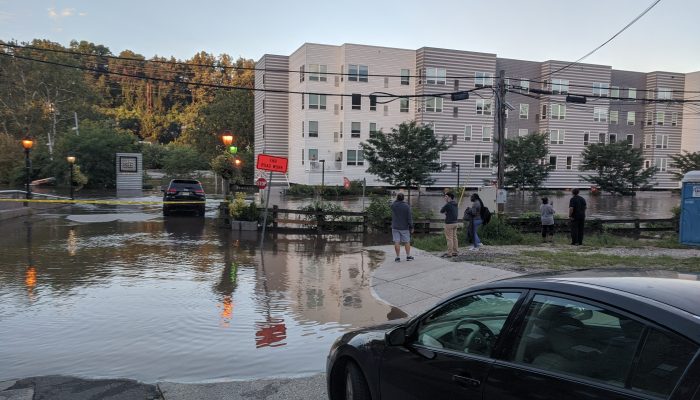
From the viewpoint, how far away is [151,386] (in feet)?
16.9

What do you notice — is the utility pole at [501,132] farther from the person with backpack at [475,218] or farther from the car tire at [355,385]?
the car tire at [355,385]

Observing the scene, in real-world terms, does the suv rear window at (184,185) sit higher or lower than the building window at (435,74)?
Result: lower

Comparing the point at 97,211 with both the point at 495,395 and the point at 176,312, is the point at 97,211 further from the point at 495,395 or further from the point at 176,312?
the point at 495,395

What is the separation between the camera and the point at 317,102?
4878cm

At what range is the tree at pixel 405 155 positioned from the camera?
129 ft

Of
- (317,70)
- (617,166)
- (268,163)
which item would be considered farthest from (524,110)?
(268,163)

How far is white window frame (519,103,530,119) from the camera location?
55000mm

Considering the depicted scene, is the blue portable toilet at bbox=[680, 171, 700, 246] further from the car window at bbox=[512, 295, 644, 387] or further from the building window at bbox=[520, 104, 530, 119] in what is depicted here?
the building window at bbox=[520, 104, 530, 119]

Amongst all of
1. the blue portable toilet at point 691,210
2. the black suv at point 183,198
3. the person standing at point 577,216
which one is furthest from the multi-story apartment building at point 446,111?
the person standing at point 577,216

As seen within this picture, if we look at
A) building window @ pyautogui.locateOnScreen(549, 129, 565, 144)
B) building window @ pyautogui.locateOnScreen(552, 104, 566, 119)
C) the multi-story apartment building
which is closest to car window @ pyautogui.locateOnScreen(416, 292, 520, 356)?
the multi-story apartment building

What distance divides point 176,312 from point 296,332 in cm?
210

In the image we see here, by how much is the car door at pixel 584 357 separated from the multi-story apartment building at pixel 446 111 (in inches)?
1680

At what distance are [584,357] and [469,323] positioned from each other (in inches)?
33.5

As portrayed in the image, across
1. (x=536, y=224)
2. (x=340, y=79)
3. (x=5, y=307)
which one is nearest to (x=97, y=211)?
(x=5, y=307)
